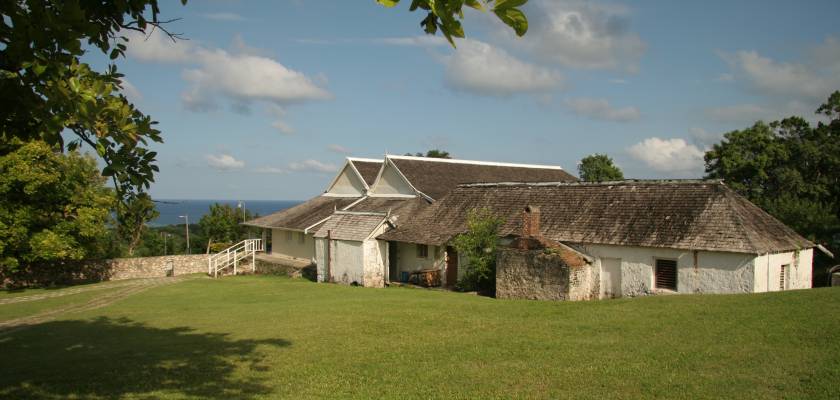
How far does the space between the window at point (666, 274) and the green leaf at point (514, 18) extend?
767 inches

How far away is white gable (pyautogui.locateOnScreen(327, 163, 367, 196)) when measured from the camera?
132ft

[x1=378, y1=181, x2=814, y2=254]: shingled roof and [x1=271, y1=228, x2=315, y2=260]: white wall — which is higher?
[x1=378, y1=181, x2=814, y2=254]: shingled roof

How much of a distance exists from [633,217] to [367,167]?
21.3 m

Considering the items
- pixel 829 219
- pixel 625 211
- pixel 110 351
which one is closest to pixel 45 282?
pixel 110 351

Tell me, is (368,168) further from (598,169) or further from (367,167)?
(598,169)

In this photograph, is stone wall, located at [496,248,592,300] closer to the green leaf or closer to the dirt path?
the dirt path

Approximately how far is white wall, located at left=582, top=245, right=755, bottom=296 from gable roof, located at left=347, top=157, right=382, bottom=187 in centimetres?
1935

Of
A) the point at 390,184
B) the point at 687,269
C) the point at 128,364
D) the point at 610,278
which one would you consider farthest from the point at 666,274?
the point at 390,184

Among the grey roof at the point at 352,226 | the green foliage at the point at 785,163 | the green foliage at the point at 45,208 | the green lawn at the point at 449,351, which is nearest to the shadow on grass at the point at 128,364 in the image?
the green lawn at the point at 449,351

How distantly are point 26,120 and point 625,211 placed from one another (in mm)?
21143

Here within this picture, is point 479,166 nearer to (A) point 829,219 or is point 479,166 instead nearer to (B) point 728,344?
(A) point 829,219

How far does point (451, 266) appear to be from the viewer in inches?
1092

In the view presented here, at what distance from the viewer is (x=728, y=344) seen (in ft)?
39.5

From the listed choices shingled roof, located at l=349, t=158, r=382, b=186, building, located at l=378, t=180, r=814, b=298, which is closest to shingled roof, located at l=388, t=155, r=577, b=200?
shingled roof, located at l=349, t=158, r=382, b=186
